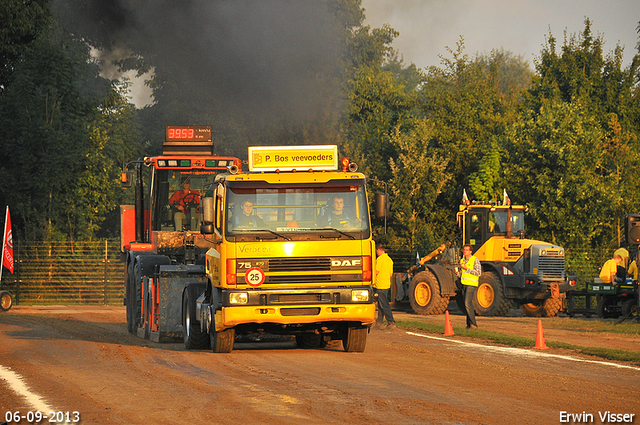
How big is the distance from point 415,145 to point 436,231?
12.9 ft

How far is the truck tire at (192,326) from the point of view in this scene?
16.2 meters

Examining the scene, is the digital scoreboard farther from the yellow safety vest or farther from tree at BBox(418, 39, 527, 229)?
tree at BBox(418, 39, 527, 229)

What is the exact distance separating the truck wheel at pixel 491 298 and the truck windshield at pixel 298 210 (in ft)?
45.8

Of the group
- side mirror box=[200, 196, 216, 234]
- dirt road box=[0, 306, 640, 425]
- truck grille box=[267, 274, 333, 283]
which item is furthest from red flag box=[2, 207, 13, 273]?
truck grille box=[267, 274, 333, 283]

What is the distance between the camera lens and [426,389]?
11.2 meters

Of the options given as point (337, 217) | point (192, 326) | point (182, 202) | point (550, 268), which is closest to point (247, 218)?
point (337, 217)

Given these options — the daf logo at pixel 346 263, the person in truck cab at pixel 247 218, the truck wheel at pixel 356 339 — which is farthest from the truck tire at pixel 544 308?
the person in truck cab at pixel 247 218

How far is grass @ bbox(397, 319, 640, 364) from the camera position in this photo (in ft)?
51.7

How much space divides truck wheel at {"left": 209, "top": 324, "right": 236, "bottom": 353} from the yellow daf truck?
32 cm

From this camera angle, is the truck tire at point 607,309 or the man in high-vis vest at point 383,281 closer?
the man in high-vis vest at point 383,281

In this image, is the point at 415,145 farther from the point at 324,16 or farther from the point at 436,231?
the point at 324,16

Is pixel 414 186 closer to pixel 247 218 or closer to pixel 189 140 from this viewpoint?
pixel 189 140

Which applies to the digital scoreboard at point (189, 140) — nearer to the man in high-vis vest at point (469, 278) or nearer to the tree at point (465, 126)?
the man in high-vis vest at point (469, 278)

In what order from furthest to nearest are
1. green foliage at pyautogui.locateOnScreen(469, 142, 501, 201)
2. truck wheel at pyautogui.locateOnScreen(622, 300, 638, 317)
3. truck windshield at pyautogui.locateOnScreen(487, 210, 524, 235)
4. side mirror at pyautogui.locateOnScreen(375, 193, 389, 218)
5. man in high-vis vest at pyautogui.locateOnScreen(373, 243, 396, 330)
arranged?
green foliage at pyautogui.locateOnScreen(469, 142, 501, 201)
truck windshield at pyautogui.locateOnScreen(487, 210, 524, 235)
truck wheel at pyautogui.locateOnScreen(622, 300, 638, 317)
man in high-vis vest at pyautogui.locateOnScreen(373, 243, 396, 330)
side mirror at pyautogui.locateOnScreen(375, 193, 389, 218)
